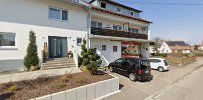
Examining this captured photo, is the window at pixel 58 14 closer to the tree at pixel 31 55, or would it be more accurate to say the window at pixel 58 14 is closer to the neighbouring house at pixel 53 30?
the neighbouring house at pixel 53 30

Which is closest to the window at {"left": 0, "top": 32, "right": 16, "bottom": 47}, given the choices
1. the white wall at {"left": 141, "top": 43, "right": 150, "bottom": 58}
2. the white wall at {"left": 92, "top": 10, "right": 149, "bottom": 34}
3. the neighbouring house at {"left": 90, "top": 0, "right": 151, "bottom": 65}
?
the neighbouring house at {"left": 90, "top": 0, "right": 151, "bottom": 65}

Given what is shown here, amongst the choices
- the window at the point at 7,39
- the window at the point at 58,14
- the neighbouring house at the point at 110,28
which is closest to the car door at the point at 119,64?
the neighbouring house at the point at 110,28

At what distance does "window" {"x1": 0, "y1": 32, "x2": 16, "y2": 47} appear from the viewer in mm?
13469

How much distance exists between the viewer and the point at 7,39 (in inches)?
539

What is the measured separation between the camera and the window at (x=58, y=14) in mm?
16359

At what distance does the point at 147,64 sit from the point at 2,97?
11.5m

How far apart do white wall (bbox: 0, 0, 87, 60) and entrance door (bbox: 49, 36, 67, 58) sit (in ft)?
1.53

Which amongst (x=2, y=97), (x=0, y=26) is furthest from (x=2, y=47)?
(x=2, y=97)

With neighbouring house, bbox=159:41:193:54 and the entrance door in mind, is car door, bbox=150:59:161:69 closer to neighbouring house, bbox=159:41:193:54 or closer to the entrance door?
the entrance door

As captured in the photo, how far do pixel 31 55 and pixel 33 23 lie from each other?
2.70 metres

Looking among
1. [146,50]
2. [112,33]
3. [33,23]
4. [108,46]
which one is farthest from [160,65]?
[33,23]

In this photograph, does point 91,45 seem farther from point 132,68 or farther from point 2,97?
point 2,97

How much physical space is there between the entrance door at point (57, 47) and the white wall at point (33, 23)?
0.47 meters

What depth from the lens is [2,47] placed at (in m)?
13.4
